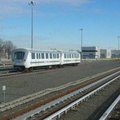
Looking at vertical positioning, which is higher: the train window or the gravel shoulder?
the train window

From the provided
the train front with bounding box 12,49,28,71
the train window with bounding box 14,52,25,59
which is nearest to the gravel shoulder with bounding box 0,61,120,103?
the train front with bounding box 12,49,28,71

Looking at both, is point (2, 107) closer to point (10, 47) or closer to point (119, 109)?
point (119, 109)

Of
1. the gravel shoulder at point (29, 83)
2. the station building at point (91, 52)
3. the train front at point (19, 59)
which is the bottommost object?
the gravel shoulder at point (29, 83)

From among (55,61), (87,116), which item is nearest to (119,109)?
(87,116)

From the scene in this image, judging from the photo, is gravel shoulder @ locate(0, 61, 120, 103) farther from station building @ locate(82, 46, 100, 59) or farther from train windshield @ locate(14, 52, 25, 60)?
station building @ locate(82, 46, 100, 59)

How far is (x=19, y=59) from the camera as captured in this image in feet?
84.1

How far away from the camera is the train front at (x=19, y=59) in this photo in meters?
25.2

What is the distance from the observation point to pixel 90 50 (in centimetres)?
13600

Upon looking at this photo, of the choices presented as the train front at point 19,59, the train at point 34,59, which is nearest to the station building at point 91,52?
the train at point 34,59

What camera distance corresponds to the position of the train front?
25.2m

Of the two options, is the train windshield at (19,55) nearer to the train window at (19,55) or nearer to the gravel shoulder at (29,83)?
the train window at (19,55)

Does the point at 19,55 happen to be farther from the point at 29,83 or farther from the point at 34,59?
the point at 29,83

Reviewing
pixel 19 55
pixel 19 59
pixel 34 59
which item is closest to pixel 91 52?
pixel 34 59

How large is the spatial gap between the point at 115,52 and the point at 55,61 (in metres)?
142
